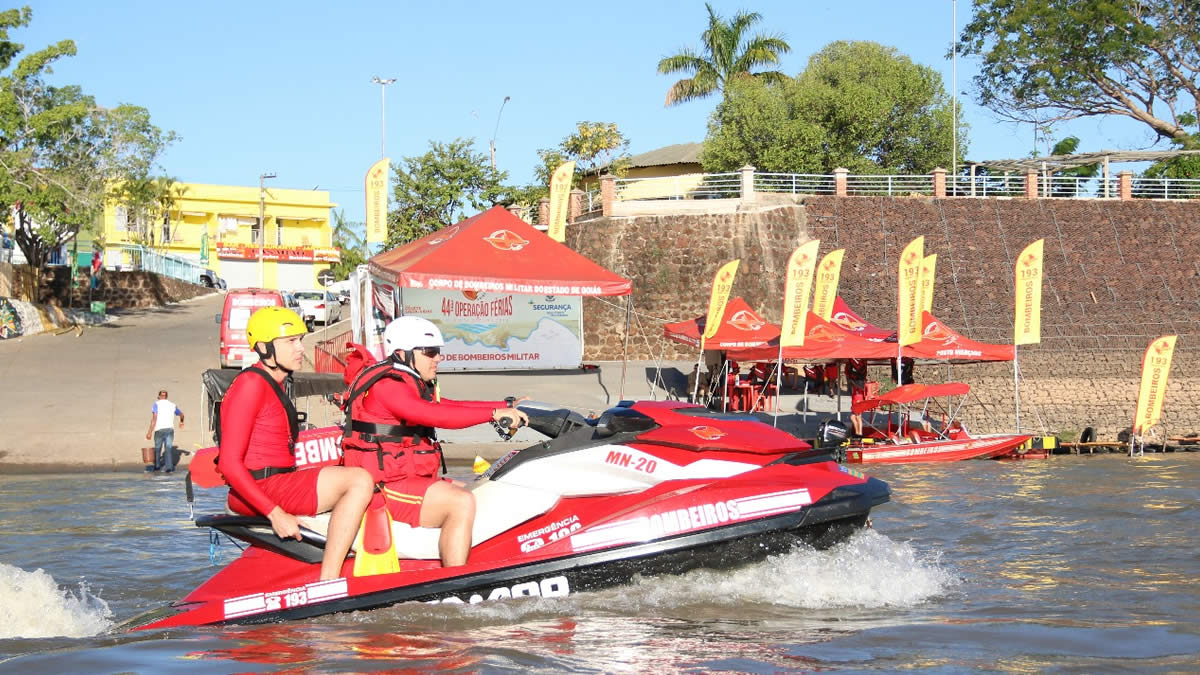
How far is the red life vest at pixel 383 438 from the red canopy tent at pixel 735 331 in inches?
679

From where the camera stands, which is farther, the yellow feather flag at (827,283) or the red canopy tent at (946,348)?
the yellow feather flag at (827,283)

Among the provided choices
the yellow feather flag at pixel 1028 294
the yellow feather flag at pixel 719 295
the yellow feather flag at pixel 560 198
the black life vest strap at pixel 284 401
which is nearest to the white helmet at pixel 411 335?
the black life vest strap at pixel 284 401

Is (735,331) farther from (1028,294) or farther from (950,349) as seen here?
(1028,294)

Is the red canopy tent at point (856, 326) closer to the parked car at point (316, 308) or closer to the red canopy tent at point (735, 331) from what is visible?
the red canopy tent at point (735, 331)

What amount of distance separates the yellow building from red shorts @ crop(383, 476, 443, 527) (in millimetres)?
61635

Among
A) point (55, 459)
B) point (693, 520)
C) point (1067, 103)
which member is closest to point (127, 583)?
point (693, 520)

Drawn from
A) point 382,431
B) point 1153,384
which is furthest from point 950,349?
point 382,431

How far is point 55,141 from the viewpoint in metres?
31.3

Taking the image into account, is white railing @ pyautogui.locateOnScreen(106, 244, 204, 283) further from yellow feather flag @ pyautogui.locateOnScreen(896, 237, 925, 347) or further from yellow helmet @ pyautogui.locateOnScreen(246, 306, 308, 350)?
yellow helmet @ pyautogui.locateOnScreen(246, 306, 308, 350)

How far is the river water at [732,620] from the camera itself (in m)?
5.59

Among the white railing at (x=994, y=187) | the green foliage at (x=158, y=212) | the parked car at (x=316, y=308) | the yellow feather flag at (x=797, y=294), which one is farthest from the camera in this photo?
the green foliage at (x=158, y=212)

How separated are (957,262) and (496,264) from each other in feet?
63.5

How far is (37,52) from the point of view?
30.4 metres

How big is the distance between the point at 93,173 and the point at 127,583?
26.9 m
